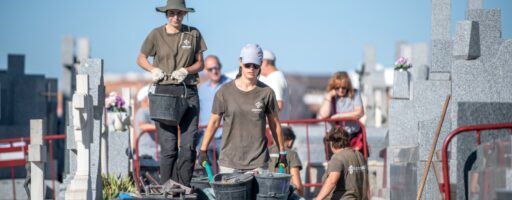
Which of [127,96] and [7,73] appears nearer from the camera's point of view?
[127,96]

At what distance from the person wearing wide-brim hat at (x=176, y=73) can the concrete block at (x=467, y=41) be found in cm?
248

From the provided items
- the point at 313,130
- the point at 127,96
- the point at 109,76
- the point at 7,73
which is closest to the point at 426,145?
the point at 127,96

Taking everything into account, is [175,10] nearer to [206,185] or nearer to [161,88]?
[161,88]

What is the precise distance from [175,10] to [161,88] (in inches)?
30.4

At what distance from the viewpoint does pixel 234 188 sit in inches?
389

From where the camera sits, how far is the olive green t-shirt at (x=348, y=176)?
12.1 meters

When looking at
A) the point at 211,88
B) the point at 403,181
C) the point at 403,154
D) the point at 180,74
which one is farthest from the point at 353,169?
the point at 211,88

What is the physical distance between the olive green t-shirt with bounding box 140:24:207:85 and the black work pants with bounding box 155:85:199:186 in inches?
4.9

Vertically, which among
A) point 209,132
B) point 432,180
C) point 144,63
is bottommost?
point 432,180

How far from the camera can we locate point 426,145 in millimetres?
11812

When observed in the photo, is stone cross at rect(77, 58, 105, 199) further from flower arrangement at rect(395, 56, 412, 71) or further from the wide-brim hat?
flower arrangement at rect(395, 56, 412, 71)

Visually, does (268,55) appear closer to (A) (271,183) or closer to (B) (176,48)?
(B) (176,48)

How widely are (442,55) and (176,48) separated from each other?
10.0 feet

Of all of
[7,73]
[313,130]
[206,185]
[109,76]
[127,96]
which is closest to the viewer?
[206,185]
